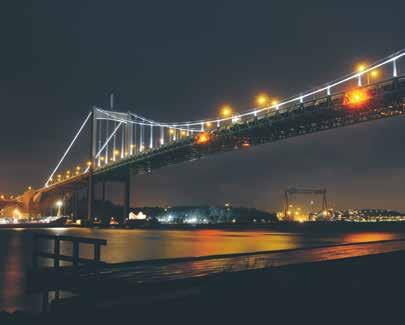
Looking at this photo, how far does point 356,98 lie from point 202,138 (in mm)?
19852

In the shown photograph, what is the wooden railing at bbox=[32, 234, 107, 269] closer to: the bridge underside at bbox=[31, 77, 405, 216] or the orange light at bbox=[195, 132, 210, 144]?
the bridge underside at bbox=[31, 77, 405, 216]

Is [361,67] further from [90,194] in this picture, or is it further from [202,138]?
[90,194]

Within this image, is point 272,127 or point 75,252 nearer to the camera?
point 75,252

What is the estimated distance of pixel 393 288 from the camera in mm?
10633

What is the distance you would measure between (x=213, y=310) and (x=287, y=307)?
137cm

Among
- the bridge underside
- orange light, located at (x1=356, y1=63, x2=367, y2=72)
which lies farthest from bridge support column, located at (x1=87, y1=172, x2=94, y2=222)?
orange light, located at (x1=356, y1=63, x2=367, y2=72)

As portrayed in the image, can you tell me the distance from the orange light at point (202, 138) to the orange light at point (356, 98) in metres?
18.1

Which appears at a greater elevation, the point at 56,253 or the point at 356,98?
the point at 356,98

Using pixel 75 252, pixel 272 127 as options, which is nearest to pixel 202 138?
pixel 272 127

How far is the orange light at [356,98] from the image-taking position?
35969 millimetres

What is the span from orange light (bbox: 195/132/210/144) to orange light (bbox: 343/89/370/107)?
1815cm

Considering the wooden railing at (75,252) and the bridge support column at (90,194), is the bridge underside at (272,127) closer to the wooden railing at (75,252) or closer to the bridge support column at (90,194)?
the bridge support column at (90,194)

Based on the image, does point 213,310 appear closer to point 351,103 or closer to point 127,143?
point 351,103

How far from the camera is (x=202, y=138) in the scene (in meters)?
53.3
